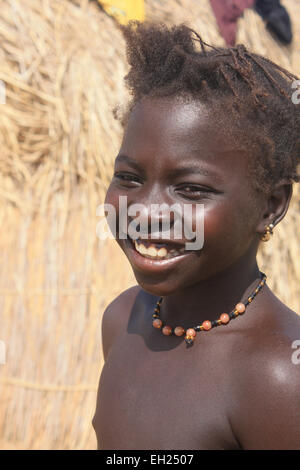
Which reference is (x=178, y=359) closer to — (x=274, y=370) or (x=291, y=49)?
(x=274, y=370)

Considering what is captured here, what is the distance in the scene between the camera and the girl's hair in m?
1.04

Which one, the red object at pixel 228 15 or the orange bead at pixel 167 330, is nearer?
the orange bead at pixel 167 330

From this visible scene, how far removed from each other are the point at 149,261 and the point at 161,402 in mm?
285

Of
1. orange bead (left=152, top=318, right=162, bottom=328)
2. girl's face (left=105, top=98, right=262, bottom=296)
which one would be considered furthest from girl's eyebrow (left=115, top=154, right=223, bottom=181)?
orange bead (left=152, top=318, right=162, bottom=328)

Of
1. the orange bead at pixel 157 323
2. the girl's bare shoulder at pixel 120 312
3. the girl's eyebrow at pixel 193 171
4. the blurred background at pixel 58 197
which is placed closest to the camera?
the girl's eyebrow at pixel 193 171

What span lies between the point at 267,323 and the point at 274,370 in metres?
0.11

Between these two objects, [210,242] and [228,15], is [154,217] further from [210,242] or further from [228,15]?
[228,15]

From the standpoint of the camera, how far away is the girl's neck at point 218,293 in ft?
3.70

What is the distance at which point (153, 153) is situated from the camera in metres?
1.03

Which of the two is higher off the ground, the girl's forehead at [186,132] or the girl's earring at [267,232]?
the girl's forehead at [186,132]

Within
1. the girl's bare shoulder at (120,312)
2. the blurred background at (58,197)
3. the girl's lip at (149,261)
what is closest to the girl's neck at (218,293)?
the girl's lip at (149,261)

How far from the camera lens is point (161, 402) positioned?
3.70ft

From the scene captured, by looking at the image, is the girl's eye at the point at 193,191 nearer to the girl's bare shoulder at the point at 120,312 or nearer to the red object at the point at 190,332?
the red object at the point at 190,332

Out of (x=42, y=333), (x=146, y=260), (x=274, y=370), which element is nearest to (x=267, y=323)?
(x=274, y=370)
